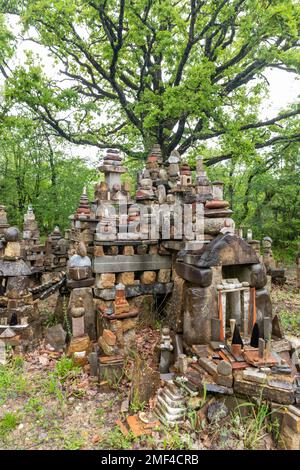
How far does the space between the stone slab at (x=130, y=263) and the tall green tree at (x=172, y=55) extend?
16.8ft

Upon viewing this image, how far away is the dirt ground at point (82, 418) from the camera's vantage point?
121 inches

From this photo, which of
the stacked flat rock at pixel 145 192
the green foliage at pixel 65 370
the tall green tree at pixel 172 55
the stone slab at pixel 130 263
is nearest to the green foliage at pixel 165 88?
the tall green tree at pixel 172 55

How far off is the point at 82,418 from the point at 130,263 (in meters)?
2.80

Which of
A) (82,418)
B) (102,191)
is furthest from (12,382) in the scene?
(102,191)

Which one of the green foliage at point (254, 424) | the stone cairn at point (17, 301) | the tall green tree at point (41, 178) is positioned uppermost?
the tall green tree at point (41, 178)

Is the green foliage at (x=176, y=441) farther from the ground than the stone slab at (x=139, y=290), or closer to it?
closer to it

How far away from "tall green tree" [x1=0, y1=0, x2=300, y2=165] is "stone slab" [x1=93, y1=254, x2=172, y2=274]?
512 centimetres

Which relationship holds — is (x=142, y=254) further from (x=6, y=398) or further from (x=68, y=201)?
(x=68, y=201)

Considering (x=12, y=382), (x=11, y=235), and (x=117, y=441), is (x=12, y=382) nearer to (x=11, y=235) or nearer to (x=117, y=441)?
(x=117, y=441)

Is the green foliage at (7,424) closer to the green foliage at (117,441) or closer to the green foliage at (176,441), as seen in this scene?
the green foliage at (117,441)

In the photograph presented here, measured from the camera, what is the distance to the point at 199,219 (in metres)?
4.75

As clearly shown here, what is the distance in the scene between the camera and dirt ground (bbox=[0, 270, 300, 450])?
121 inches

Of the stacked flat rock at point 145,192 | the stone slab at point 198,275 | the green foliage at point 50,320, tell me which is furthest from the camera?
the green foliage at point 50,320

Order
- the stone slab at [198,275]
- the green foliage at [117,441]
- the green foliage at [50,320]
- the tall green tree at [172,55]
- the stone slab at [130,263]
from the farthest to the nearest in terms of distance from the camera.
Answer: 1. the tall green tree at [172,55]
2. the green foliage at [50,320]
3. the stone slab at [130,263]
4. the stone slab at [198,275]
5. the green foliage at [117,441]
